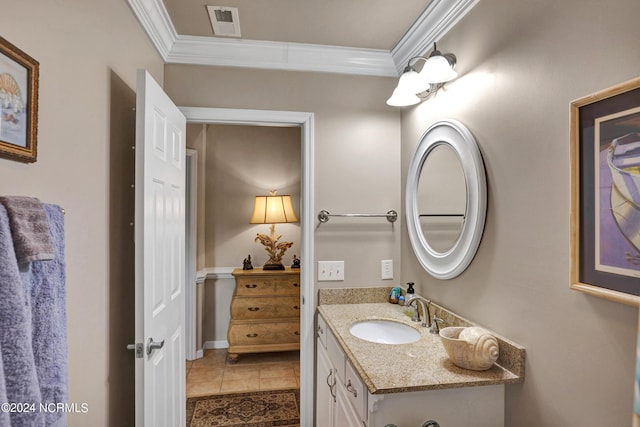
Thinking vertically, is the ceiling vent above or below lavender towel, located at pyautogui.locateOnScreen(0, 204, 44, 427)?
above

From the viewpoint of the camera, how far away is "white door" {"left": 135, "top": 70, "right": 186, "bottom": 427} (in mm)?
1343

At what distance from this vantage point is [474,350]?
1203 mm

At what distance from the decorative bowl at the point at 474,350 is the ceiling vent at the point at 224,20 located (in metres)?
1.78

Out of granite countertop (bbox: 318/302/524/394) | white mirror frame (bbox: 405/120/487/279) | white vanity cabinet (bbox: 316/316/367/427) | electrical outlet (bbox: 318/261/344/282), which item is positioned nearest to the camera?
granite countertop (bbox: 318/302/524/394)

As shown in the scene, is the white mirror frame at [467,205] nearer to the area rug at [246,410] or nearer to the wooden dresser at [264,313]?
the area rug at [246,410]

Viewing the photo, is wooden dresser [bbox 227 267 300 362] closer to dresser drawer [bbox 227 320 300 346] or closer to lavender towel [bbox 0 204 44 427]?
dresser drawer [bbox 227 320 300 346]

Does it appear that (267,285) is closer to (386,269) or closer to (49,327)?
(386,269)

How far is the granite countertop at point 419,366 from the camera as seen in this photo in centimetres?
114

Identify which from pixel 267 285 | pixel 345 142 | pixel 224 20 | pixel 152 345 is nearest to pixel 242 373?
pixel 267 285

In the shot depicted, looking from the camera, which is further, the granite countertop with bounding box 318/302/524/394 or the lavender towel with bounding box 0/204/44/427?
the granite countertop with bounding box 318/302/524/394

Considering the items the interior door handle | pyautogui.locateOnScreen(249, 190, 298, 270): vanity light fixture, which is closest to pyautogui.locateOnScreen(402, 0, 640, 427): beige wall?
the interior door handle

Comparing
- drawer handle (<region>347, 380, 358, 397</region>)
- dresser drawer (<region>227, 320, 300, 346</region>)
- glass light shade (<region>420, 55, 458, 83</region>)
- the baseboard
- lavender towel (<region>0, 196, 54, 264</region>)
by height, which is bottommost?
the baseboard

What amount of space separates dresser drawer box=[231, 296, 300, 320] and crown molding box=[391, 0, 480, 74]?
223 centimetres

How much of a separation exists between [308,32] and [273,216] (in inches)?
74.7
